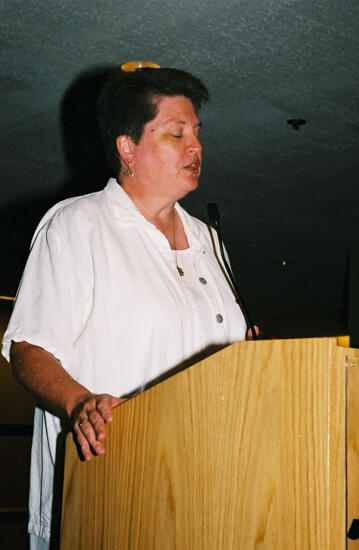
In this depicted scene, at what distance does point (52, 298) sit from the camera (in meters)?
1.30

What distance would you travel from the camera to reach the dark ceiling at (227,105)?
9.57 feet

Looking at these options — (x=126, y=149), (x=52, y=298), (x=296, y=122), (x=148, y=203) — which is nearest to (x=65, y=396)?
(x=52, y=298)

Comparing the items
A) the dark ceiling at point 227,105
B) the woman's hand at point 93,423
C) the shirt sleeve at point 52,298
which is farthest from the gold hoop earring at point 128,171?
the dark ceiling at point 227,105

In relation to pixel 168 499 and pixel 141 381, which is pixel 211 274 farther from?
pixel 168 499

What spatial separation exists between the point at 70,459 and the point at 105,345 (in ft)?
1.01

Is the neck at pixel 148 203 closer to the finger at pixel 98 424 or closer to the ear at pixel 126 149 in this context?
the ear at pixel 126 149

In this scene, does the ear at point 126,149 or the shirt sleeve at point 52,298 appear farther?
the ear at point 126,149

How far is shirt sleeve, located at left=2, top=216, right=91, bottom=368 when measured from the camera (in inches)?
49.6

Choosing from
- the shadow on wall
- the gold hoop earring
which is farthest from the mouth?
the shadow on wall

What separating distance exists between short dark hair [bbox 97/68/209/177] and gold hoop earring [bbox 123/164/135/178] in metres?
0.04

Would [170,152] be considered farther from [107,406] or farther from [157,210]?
[107,406]

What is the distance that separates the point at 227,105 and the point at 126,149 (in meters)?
2.27

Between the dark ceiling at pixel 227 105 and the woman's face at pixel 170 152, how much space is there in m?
1.29

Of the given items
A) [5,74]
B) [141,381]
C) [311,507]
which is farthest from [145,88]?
[5,74]
